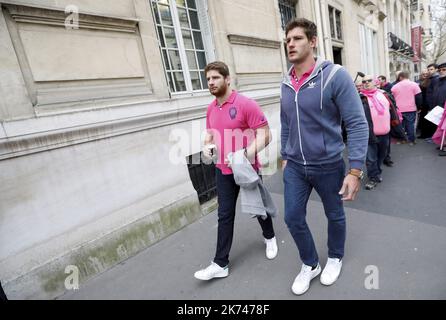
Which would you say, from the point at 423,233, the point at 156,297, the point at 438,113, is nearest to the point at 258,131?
the point at 156,297

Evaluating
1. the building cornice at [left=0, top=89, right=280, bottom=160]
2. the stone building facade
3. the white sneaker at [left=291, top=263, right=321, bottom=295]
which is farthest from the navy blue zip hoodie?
the stone building facade

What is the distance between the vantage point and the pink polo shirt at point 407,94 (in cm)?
613

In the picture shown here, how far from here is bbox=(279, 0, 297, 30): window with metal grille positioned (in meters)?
7.02

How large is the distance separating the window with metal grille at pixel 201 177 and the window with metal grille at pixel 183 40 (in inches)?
44.9

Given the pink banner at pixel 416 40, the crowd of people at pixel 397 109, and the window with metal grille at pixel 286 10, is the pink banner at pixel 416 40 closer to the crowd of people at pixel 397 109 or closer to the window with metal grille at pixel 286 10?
the crowd of people at pixel 397 109

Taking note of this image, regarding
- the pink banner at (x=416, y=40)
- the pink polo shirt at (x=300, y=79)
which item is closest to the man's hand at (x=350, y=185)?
the pink polo shirt at (x=300, y=79)

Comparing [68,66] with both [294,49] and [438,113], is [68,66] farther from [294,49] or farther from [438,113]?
[438,113]

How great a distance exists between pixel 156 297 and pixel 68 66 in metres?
2.49

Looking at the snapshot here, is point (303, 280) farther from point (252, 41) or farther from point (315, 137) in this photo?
point (252, 41)

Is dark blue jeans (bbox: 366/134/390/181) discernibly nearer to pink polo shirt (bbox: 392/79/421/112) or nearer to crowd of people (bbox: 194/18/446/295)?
crowd of people (bbox: 194/18/446/295)

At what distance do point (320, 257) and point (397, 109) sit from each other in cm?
369

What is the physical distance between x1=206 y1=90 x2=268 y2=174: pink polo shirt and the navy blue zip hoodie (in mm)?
299
